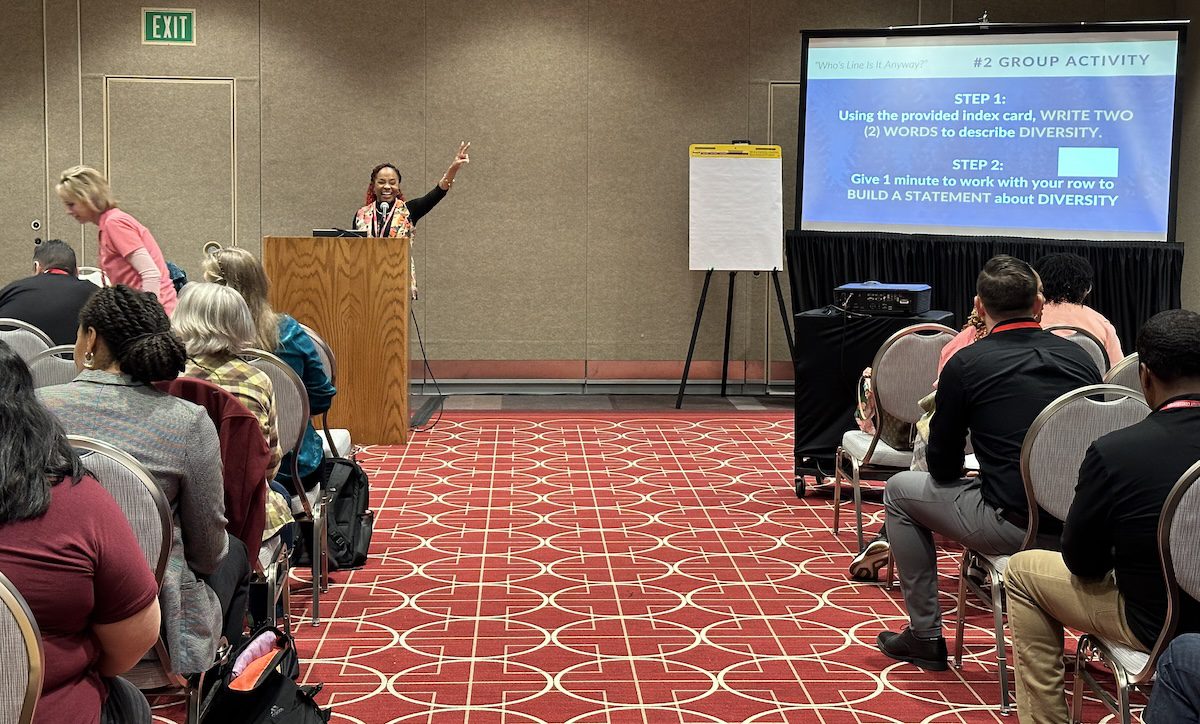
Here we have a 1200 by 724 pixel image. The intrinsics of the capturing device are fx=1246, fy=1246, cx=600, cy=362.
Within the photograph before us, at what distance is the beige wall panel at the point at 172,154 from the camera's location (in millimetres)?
9492

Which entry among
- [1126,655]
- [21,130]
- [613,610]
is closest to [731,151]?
[21,130]

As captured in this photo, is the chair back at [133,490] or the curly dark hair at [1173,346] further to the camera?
the curly dark hair at [1173,346]

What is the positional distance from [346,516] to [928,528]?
220 centimetres

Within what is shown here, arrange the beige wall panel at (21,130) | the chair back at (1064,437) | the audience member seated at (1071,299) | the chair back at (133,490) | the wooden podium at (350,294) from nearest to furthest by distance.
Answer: the chair back at (133,490) → the chair back at (1064,437) → the audience member seated at (1071,299) → the wooden podium at (350,294) → the beige wall panel at (21,130)

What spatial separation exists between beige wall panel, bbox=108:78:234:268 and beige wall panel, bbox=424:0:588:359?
4.86 ft

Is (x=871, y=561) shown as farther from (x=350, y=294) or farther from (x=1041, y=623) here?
(x=350, y=294)

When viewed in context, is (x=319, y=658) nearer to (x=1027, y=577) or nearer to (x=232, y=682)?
(x=232, y=682)

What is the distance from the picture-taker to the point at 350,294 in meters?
7.18

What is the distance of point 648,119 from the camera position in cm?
977

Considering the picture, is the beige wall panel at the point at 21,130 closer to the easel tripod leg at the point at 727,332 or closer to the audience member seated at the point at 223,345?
the easel tripod leg at the point at 727,332

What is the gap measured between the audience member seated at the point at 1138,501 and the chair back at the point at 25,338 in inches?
144

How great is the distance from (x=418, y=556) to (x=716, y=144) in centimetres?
537

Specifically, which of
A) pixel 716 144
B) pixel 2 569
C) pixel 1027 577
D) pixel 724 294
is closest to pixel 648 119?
pixel 716 144

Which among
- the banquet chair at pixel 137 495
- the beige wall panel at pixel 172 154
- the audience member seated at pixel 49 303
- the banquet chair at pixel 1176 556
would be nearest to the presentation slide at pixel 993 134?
the beige wall panel at pixel 172 154
